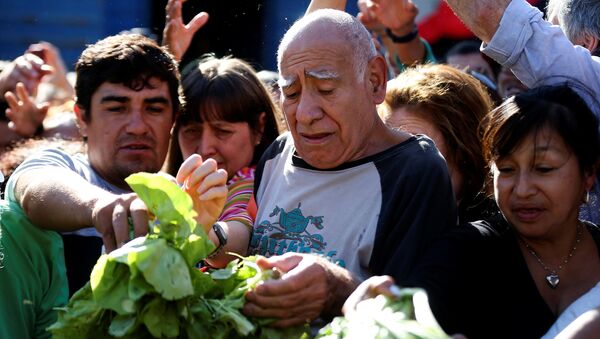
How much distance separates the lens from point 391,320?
2094mm

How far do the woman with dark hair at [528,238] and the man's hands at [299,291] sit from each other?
182mm

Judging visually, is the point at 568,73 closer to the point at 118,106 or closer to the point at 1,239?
the point at 118,106

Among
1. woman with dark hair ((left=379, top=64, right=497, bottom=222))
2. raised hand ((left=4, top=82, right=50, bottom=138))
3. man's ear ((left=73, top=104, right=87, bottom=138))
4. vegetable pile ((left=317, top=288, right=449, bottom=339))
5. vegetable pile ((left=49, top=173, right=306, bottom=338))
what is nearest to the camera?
vegetable pile ((left=317, top=288, right=449, bottom=339))

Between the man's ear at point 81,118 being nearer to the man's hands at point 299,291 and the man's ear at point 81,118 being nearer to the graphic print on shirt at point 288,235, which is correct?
the graphic print on shirt at point 288,235

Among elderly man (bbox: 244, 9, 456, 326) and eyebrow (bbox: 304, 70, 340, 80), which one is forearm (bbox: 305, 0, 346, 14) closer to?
elderly man (bbox: 244, 9, 456, 326)

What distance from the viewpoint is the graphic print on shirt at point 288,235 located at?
2.73 metres

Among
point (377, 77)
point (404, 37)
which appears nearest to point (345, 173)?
point (377, 77)

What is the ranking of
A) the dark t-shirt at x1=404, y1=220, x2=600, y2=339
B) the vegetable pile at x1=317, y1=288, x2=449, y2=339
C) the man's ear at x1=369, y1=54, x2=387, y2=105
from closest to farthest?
Answer: 1. the vegetable pile at x1=317, y1=288, x2=449, y2=339
2. the dark t-shirt at x1=404, y1=220, x2=600, y2=339
3. the man's ear at x1=369, y1=54, x2=387, y2=105

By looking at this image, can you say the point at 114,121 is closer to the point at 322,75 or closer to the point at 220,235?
the point at 220,235

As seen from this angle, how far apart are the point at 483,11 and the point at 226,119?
3.63 feet

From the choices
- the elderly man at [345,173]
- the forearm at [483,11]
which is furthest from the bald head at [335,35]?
the forearm at [483,11]

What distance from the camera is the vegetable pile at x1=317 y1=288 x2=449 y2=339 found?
2.03m

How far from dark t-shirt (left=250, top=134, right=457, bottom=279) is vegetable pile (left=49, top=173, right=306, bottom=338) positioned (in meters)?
0.34

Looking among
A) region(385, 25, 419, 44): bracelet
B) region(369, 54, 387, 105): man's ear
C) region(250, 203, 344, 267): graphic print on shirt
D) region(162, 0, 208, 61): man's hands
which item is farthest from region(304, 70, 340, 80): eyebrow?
region(385, 25, 419, 44): bracelet
